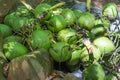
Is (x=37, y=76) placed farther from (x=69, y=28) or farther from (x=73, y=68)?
(x=69, y=28)

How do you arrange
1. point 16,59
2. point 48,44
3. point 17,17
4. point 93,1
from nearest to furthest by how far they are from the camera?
point 16,59, point 48,44, point 17,17, point 93,1

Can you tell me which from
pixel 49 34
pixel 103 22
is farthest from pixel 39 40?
pixel 103 22

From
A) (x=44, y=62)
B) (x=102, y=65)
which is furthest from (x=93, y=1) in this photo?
(x=44, y=62)

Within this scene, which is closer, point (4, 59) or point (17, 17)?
point (4, 59)

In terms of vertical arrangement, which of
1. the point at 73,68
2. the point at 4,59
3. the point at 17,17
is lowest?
the point at 73,68

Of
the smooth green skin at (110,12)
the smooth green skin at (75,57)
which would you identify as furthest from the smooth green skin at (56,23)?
the smooth green skin at (110,12)

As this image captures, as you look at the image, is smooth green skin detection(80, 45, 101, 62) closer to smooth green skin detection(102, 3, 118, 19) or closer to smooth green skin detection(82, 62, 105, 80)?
smooth green skin detection(82, 62, 105, 80)

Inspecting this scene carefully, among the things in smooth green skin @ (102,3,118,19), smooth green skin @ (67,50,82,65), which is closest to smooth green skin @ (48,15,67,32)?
smooth green skin @ (67,50,82,65)

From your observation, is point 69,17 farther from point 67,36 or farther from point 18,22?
point 18,22
